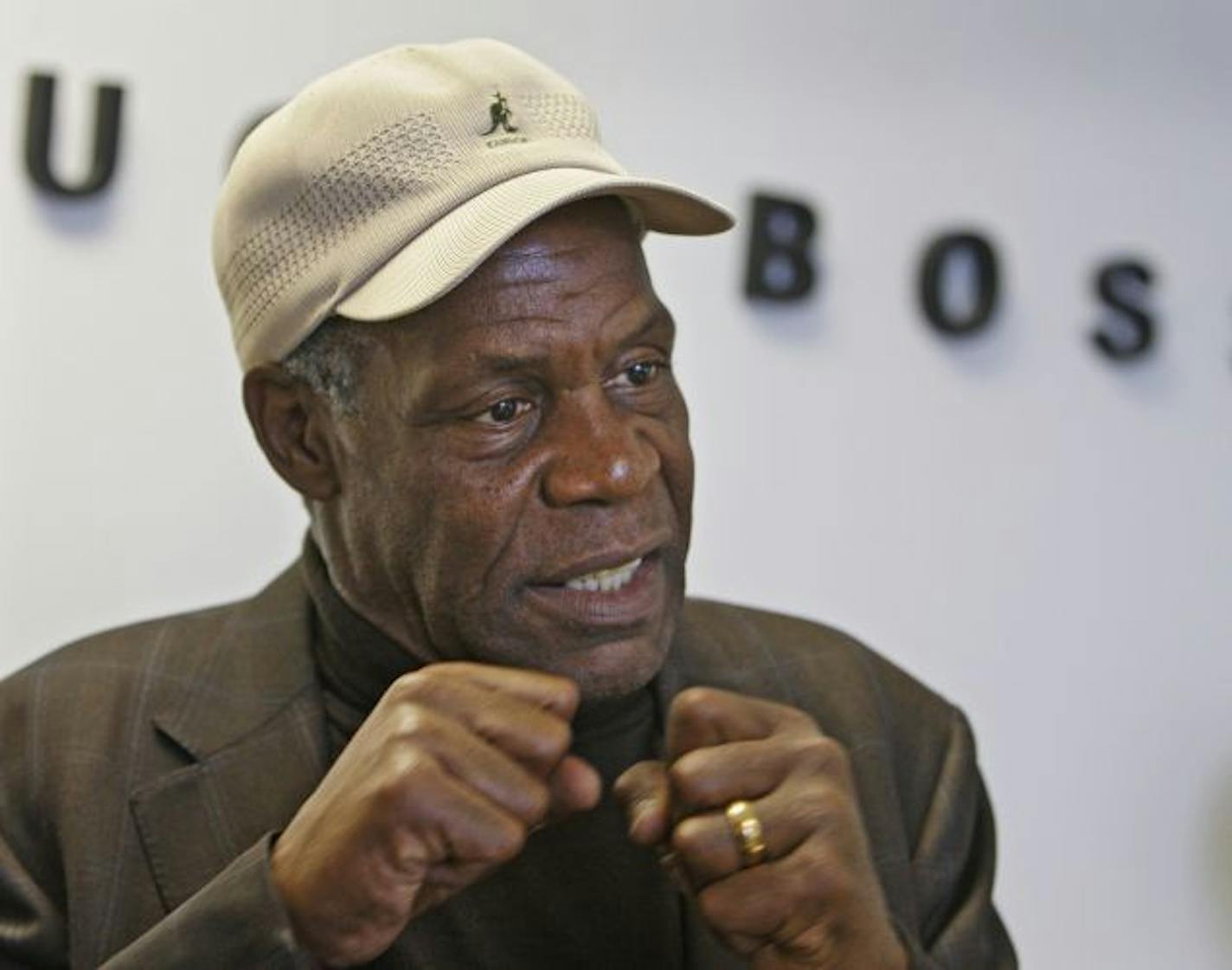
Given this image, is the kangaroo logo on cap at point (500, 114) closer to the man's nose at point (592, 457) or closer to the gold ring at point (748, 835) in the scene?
the man's nose at point (592, 457)

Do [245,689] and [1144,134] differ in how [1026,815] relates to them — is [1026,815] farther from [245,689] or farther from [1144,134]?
[245,689]

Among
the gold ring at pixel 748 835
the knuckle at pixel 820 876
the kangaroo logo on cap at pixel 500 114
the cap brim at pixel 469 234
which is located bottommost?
the knuckle at pixel 820 876

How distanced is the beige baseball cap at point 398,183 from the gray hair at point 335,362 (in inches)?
0.6

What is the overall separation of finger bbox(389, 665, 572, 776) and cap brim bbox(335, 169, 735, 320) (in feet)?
0.75

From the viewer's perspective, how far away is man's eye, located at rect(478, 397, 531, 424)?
1224mm

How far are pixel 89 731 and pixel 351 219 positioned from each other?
0.43 m

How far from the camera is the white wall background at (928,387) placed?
2131 millimetres

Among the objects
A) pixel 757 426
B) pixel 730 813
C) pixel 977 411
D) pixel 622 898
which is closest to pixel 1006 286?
pixel 977 411

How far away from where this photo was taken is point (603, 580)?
1.23 metres

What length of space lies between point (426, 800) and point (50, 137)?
1.24 meters

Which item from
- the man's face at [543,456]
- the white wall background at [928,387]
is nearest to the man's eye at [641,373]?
the man's face at [543,456]

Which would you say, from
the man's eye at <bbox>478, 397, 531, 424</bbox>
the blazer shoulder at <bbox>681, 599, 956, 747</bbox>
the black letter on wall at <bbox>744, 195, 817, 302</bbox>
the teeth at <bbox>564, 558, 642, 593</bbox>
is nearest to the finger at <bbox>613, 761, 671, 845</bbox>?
the teeth at <bbox>564, 558, 642, 593</bbox>

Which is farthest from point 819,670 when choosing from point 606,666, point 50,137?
point 50,137

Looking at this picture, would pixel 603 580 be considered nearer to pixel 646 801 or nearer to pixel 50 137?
pixel 646 801
